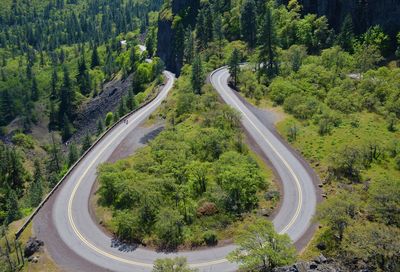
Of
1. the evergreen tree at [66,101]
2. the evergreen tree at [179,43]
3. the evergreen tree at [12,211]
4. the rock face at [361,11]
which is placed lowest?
the evergreen tree at [66,101]

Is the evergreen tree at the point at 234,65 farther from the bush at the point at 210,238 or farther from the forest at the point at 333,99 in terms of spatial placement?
the bush at the point at 210,238

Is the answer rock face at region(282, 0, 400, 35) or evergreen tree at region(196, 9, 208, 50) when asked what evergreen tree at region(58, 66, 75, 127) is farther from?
rock face at region(282, 0, 400, 35)

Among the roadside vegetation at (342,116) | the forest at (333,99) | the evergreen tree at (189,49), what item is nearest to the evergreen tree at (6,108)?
the forest at (333,99)

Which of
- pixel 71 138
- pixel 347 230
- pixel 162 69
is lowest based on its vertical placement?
pixel 71 138

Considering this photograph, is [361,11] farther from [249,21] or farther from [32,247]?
[32,247]

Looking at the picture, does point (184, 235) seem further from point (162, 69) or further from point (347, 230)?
point (162, 69)

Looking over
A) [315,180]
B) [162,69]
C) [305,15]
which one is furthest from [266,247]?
[162,69]
